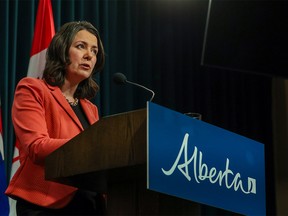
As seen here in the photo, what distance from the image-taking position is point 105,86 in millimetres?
4477

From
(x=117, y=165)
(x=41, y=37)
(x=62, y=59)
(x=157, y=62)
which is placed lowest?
(x=117, y=165)

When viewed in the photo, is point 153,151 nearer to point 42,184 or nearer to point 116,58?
point 42,184

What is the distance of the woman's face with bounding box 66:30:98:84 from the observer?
2.35m

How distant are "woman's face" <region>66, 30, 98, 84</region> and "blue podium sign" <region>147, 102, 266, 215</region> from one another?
0.67 m

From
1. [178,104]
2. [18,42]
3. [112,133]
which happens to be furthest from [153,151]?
[178,104]

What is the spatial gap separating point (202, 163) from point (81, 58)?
0.78 m

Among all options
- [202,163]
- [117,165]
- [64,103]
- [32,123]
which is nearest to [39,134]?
[32,123]

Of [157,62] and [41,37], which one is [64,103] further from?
[157,62]

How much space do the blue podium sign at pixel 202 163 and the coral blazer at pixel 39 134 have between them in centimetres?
37

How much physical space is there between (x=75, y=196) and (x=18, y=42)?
2.29m

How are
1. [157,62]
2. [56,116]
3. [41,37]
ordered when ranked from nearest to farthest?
[56,116] → [41,37] → [157,62]

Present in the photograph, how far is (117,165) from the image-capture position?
1685 millimetres

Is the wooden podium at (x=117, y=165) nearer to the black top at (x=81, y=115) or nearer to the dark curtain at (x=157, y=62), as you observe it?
the black top at (x=81, y=115)

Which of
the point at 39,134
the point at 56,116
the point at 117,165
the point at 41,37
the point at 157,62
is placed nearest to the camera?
the point at 117,165
